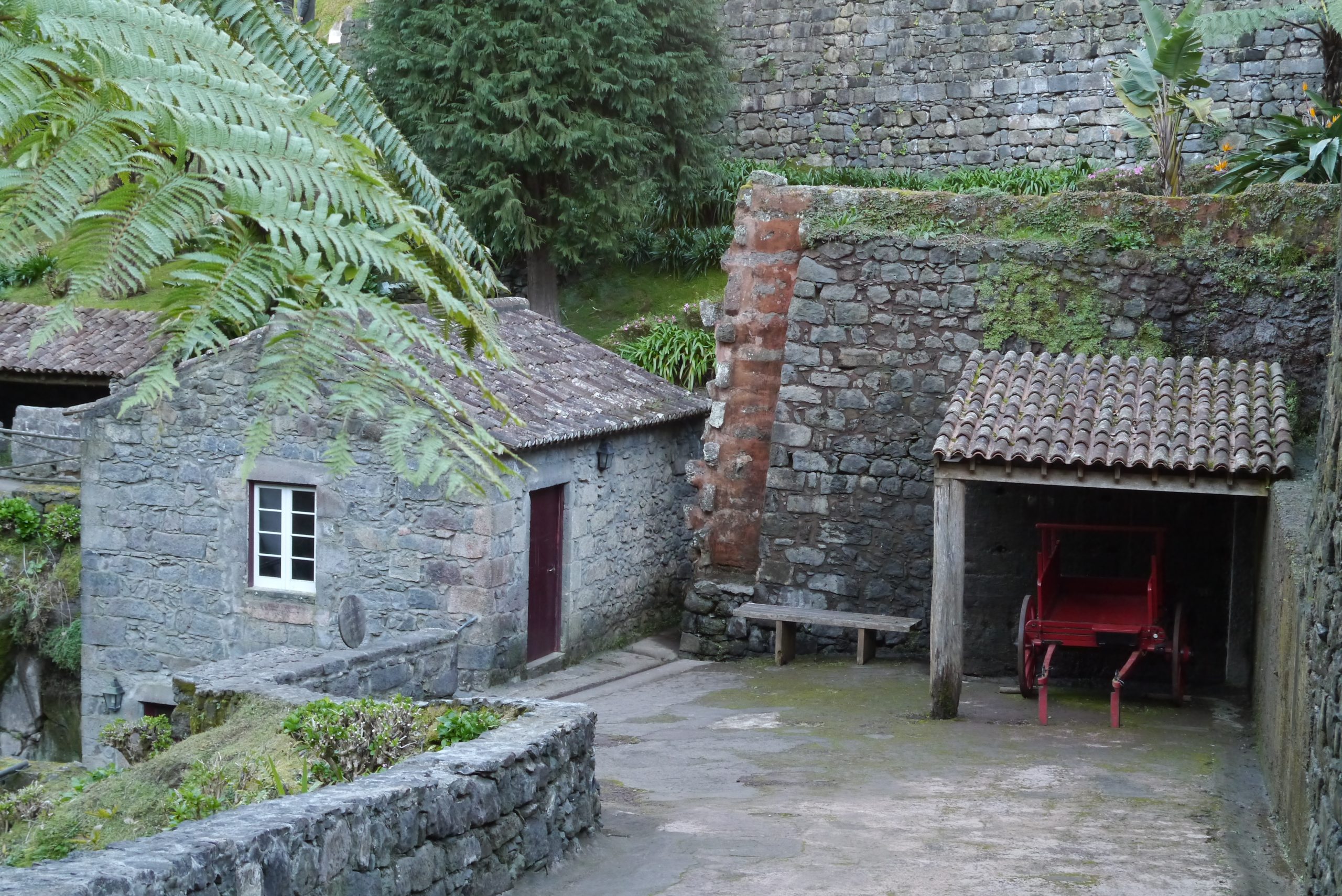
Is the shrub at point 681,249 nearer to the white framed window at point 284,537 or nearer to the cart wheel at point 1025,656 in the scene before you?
the white framed window at point 284,537

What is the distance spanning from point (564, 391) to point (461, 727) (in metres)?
7.41

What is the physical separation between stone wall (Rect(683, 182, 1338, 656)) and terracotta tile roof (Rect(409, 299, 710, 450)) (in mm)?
1210

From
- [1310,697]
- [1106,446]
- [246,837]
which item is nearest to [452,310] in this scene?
[246,837]

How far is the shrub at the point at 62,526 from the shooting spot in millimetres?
14719

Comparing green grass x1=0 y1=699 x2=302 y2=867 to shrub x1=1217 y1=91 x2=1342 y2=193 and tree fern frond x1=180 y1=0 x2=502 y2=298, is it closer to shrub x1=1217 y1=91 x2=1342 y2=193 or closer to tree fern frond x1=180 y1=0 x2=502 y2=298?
tree fern frond x1=180 y1=0 x2=502 y2=298

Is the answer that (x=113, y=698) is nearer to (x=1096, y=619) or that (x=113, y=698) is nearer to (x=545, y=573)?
(x=545, y=573)

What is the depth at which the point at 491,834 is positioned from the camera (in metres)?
5.93

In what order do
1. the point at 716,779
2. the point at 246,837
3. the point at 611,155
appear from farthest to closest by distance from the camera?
1. the point at 611,155
2. the point at 716,779
3. the point at 246,837

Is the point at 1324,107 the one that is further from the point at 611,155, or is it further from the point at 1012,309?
the point at 611,155

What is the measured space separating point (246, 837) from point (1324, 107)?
13290 millimetres

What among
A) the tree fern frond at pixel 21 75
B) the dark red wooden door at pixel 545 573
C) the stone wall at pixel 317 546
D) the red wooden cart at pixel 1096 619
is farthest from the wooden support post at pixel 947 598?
the tree fern frond at pixel 21 75

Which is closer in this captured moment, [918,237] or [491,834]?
[491,834]

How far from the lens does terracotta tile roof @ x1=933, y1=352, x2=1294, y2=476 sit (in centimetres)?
923

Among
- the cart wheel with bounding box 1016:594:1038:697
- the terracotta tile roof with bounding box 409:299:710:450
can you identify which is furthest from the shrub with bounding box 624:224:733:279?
the cart wheel with bounding box 1016:594:1038:697
